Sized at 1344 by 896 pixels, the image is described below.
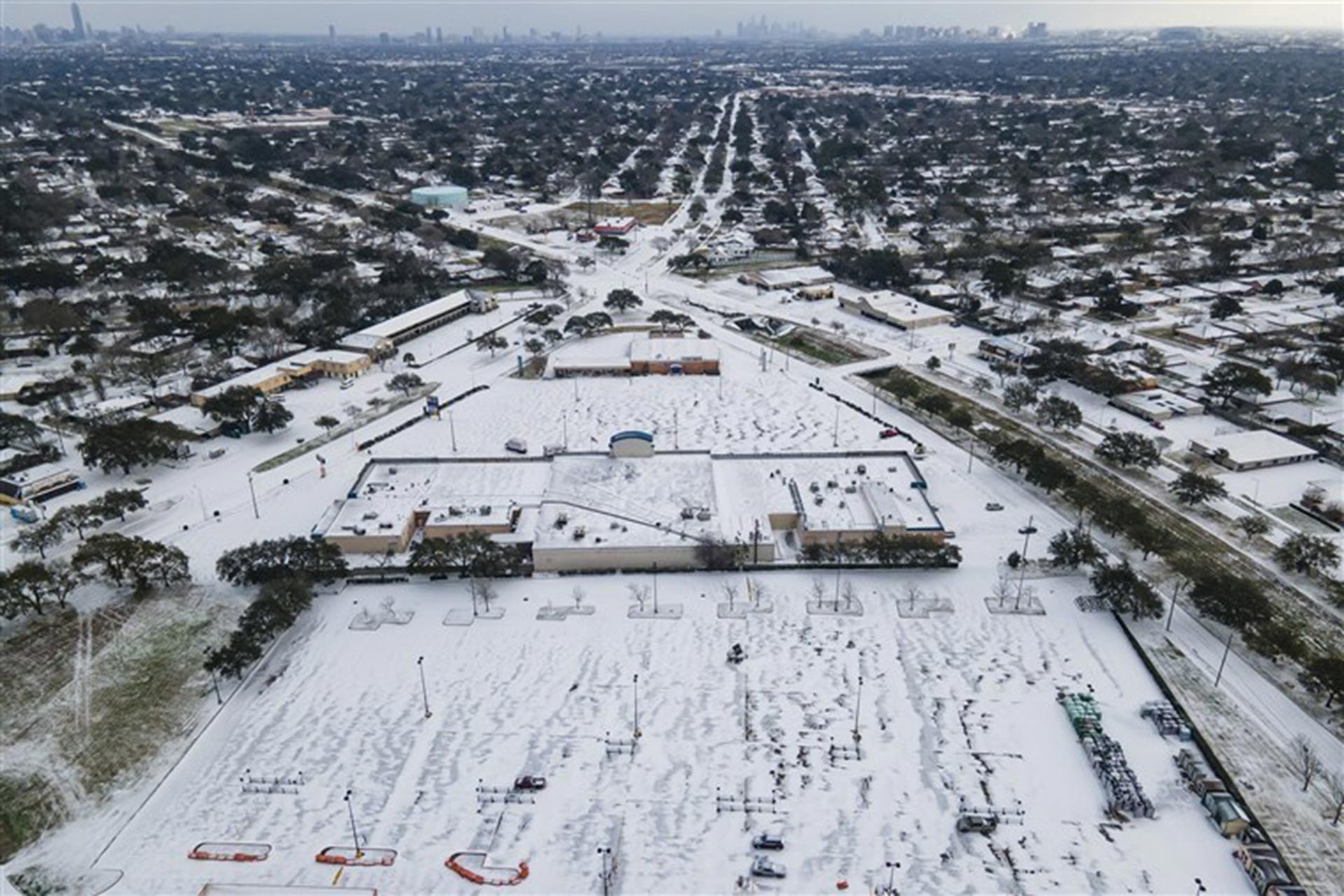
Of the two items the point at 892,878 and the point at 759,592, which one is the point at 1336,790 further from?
the point at 759,592

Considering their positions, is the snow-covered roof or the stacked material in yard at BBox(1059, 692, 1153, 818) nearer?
the stacked material in yard at BBox(1059, 692, 1153, 818)

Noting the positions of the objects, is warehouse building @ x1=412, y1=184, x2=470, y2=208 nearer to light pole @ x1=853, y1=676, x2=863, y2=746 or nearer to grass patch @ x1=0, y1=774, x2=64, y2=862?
grass patch @ x1=0, y1=774, x2=64, y2=862

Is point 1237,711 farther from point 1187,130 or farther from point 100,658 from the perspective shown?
point 1187,130

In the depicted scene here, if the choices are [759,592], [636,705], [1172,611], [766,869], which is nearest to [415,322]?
[759,592]

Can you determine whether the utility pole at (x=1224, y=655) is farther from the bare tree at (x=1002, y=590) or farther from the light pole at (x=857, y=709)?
the light pole at (x=857, y=709)

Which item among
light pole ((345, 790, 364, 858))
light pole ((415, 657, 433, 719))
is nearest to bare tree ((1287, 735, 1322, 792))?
light pole ((415, 657, 433, 719))

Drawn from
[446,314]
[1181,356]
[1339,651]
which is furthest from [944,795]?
[446,314]
